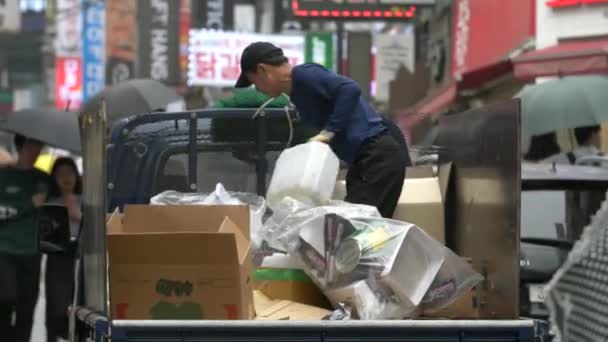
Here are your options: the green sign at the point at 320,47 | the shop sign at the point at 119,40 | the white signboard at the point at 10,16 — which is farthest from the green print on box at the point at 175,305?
the white signboard at the point at 10,16

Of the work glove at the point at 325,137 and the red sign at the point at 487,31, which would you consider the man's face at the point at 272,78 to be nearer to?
the work glove at the point at 325,137

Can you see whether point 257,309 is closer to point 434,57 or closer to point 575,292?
point 575,292

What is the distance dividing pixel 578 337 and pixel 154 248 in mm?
1737

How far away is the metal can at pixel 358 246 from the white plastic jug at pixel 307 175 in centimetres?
83

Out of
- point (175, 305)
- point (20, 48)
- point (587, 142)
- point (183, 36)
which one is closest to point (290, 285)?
point (175, 305)

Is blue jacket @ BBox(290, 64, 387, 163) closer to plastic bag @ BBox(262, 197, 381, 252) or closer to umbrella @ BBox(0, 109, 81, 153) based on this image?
plastic bag @ BBox(262, 197, 381, 252)

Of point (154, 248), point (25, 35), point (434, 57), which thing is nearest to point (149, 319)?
point (154, 248)

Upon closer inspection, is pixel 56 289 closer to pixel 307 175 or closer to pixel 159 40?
pixel 307 175

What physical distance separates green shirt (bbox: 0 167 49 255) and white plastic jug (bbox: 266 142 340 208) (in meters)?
3.29

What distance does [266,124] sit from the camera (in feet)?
23.1

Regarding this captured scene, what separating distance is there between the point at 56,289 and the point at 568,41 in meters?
13.8

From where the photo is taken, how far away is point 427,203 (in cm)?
593

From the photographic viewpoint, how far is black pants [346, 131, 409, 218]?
5.94 meters

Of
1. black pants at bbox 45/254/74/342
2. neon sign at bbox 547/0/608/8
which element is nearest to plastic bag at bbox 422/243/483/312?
black pants at bbox 45/254/74/342
